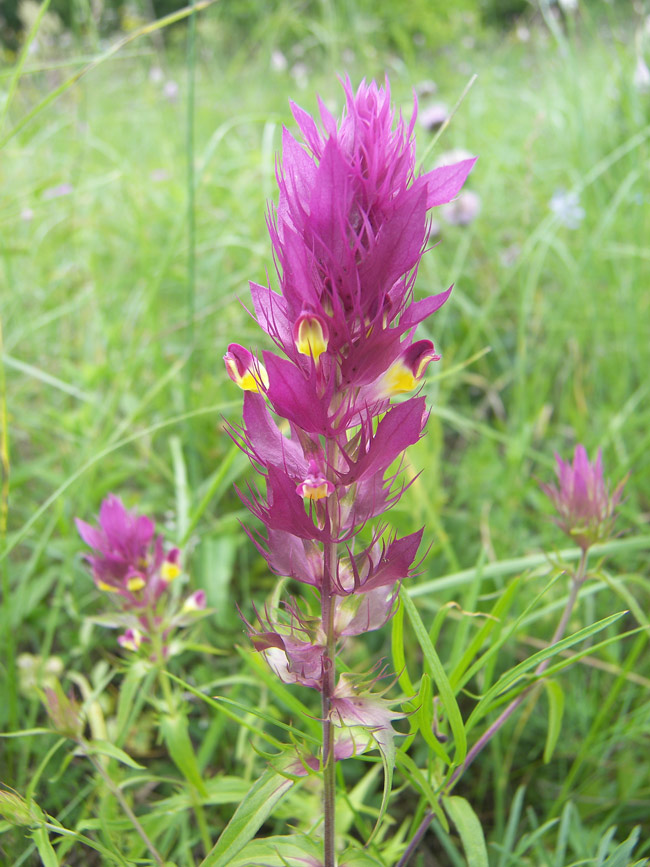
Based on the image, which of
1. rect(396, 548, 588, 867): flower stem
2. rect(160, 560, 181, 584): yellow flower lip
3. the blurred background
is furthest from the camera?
the blurred background

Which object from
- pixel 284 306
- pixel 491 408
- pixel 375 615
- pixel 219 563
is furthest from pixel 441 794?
pixel 491 408

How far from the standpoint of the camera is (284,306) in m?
0.77

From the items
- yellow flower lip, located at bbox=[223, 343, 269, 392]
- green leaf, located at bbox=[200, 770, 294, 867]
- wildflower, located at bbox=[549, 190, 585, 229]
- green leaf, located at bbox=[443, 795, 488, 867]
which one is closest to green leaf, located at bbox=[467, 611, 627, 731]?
green leaf, located at bbox=[443, 795, 488, 867]

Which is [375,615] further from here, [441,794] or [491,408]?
[491,408]

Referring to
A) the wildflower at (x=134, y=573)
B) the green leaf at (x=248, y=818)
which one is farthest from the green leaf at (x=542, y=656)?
the wildflower at (x=134, y=573)

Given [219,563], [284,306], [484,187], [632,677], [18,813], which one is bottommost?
[632,677]

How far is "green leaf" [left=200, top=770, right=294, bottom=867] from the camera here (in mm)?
728

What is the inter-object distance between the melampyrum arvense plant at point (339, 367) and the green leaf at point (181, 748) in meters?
0.34

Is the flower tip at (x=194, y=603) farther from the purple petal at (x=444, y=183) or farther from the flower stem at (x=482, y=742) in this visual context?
the purple petal at (x=444, y=183)

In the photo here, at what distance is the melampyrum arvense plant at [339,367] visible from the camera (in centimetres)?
69

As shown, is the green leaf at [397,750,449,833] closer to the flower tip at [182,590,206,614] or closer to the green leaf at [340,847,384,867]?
the green leaf at [340,847,384,867]

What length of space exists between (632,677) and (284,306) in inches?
46.7

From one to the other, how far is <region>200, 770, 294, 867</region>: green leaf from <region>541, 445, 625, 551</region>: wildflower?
0.68m

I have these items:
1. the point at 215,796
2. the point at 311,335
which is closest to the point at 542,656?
the point at 311,335
